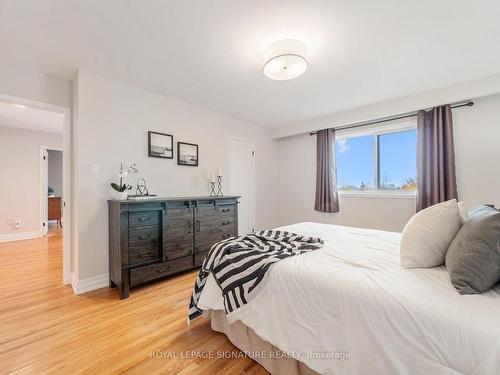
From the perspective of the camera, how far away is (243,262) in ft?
4.75

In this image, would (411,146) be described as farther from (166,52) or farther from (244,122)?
(166,52)

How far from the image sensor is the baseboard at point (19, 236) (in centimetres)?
445

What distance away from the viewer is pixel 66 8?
5.22 ft

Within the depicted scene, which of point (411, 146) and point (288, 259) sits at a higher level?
point (411, 146)

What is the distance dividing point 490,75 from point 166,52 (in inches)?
137

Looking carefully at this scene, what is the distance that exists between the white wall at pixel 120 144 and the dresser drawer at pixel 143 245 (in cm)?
49

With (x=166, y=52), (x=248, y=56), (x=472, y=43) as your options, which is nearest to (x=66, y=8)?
(x=166, y=52)

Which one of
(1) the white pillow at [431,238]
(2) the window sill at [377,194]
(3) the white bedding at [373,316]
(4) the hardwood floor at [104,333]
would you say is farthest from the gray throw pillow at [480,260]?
(2) the window sill at [377,194]

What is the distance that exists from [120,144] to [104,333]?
195 cm

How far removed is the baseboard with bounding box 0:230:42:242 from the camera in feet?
14.6

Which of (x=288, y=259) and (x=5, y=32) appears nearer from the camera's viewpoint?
(x=288, y=259)

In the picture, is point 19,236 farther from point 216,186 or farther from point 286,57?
point 286,57

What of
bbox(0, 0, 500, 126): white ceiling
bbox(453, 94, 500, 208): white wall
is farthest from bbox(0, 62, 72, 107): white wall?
bbox(453, 94, 500, 208): white wall

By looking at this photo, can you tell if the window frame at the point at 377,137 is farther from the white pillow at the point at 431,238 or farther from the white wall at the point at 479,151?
the white pillow at the point at 431,238
